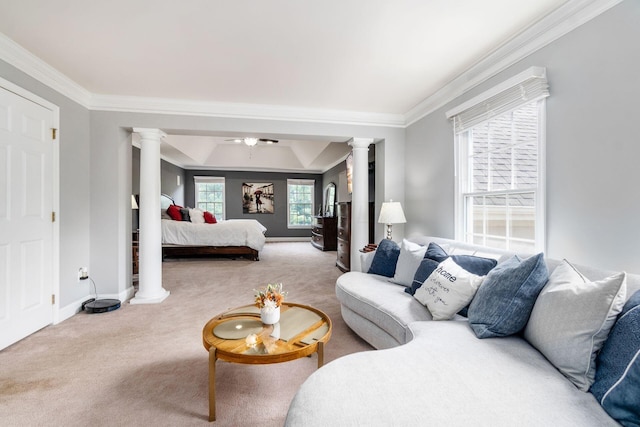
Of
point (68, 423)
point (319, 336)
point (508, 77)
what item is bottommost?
point (68, 423)

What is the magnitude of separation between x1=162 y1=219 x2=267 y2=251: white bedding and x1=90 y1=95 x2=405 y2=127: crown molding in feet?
10.4

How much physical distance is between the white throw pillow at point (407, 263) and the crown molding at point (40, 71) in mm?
3603

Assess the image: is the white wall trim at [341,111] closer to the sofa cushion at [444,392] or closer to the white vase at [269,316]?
the sofa cushion at [444,392]

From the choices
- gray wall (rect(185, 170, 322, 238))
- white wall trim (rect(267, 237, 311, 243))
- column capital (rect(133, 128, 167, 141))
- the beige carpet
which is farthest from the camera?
white wall trim (rect(267, 237, 311, 243))

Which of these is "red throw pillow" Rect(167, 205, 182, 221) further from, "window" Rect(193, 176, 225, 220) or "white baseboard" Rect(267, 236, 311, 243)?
"white baseboard" Rect(267, 236, 311, 243)

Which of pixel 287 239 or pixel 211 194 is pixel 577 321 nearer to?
pixel 287 239

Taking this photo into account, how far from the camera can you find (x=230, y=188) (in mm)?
9742

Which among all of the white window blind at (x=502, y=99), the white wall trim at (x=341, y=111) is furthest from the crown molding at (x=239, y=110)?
the white window blind at (x=502, y=99)

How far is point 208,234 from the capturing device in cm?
637

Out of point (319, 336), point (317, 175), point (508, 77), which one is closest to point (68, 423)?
point (319, 336)

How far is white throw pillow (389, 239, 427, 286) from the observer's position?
A: 2594mm

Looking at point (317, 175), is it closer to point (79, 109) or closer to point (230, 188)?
point (230, 188)

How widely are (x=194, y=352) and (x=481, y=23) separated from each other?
320 centimetres

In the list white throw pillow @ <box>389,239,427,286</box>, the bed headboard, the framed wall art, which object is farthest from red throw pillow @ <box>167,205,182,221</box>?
white throw pillow @ <box>389,239,427,286</box>
